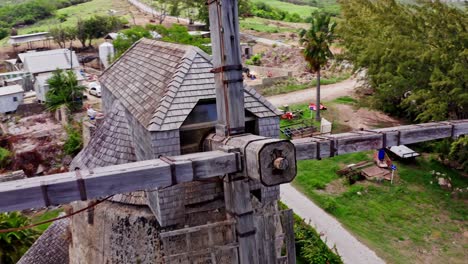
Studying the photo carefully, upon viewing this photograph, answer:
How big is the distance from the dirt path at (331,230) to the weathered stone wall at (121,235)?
9835 millimetres

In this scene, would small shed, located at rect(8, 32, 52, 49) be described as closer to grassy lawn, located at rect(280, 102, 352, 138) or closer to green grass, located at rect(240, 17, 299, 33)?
green grass, located at rect(240, 17, 299, 33)

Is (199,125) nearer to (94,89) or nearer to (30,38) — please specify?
(94,89)

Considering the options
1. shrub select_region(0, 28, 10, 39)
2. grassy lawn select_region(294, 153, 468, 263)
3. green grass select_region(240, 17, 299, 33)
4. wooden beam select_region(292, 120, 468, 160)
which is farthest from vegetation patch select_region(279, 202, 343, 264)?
shrub select_region(0, 28, 10, 39)

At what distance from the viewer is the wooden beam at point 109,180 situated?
503cm

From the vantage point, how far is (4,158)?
29484 mm

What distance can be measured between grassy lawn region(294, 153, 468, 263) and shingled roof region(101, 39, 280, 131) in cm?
1158

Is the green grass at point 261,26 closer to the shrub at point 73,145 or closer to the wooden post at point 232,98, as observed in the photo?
the shrub at point 73,145

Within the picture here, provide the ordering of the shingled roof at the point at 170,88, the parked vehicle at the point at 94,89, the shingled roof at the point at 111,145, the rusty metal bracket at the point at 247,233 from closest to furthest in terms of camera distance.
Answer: the rusty metal bracket at the point at 247,233 < the shingled roof at the point at 170,88 < the shingled roof at the point at 111,145 < the parked vehicle at the point at 94,89

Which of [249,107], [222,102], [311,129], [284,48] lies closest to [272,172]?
[222,102]

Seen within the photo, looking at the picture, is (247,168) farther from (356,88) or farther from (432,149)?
(356,88)

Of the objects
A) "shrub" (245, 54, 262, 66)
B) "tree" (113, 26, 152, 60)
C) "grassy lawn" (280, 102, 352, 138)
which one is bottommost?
"grassy lawn" (280, 102, 352, 138)

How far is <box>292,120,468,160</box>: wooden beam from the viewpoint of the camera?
6.94 m

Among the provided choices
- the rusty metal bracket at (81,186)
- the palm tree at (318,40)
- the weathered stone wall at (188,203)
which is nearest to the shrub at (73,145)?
the palm tree at (318,40)

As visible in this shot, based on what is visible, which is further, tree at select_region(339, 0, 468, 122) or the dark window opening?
tree at select_region(339, 0, 468, 122)
